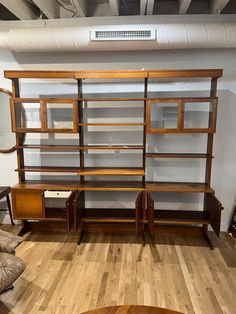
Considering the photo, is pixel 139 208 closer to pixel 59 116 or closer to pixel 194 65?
pixel 59 116

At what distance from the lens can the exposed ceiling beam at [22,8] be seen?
2742 millimetres

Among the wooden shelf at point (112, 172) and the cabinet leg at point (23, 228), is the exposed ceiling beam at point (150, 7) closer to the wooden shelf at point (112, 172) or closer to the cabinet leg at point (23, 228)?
the wooden shelf at point (112, 172)

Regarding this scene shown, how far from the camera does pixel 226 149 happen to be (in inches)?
131

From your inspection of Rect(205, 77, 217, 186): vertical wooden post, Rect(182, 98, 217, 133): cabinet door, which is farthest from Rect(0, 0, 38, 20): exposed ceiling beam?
Rect(205, 77, 217, 186): vertical wooden post

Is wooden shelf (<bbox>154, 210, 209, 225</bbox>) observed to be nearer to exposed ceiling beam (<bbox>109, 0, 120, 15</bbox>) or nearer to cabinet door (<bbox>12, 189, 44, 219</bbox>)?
cabinet door (<bbox>12, 189, 44, 219</bbox>)

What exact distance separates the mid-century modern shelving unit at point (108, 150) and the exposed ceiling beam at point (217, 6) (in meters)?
0.75

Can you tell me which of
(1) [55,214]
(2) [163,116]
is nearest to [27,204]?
(1) [55,214]

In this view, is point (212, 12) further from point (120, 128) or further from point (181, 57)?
point (120, 128)

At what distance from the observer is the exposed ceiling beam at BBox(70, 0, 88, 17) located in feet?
9.07

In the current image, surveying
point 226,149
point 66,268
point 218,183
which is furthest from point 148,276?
point 226,149

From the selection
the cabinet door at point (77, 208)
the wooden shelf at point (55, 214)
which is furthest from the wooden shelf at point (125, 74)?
the wooden shelf at point (55, 214)

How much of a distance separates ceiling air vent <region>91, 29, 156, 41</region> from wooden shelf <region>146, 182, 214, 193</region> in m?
1.71

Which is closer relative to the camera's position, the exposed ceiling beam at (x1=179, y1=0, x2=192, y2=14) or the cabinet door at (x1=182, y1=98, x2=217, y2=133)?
the exposed ceiling beam at (x1=179, y1=0, x2=192, y2=14)

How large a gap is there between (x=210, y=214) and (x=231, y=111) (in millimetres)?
1340
